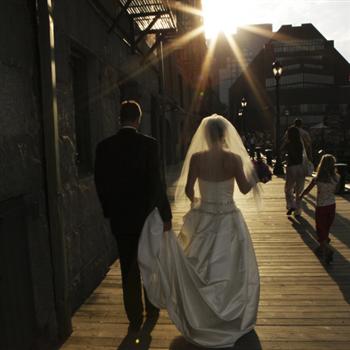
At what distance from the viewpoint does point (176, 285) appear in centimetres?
413

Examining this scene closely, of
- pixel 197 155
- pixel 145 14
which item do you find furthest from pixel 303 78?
pixel 197 155

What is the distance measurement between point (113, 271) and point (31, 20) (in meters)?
3.68

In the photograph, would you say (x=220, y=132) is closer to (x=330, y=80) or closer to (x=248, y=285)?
(x=248, y=285)

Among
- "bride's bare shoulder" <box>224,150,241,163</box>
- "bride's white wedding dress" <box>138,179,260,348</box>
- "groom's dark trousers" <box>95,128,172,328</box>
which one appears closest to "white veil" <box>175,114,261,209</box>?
"bride's bare shoulder" <box>224,150,241,163</box>

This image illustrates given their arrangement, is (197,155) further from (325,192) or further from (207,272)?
(325,192)

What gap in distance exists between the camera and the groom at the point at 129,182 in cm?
407

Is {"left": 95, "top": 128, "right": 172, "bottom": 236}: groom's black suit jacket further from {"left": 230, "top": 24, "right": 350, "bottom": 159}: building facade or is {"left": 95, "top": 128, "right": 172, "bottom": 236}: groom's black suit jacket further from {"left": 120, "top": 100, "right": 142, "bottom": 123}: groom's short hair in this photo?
{"left": 230, "top": 24, "right": 350, "bottom": 159}: building facade

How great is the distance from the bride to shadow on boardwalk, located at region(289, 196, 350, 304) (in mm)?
1619

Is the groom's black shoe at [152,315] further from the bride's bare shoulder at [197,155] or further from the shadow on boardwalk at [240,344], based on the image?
the bride's bare shoulder at [197,155]

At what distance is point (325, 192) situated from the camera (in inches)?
259

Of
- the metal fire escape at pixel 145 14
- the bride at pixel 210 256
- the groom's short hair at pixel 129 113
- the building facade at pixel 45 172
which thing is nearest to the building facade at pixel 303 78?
the metal fire escape at pixel 145 14

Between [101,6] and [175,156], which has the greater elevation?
[101,6]

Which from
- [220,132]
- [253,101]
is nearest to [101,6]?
[220,132]

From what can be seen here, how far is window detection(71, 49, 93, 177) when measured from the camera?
5.90 meters
